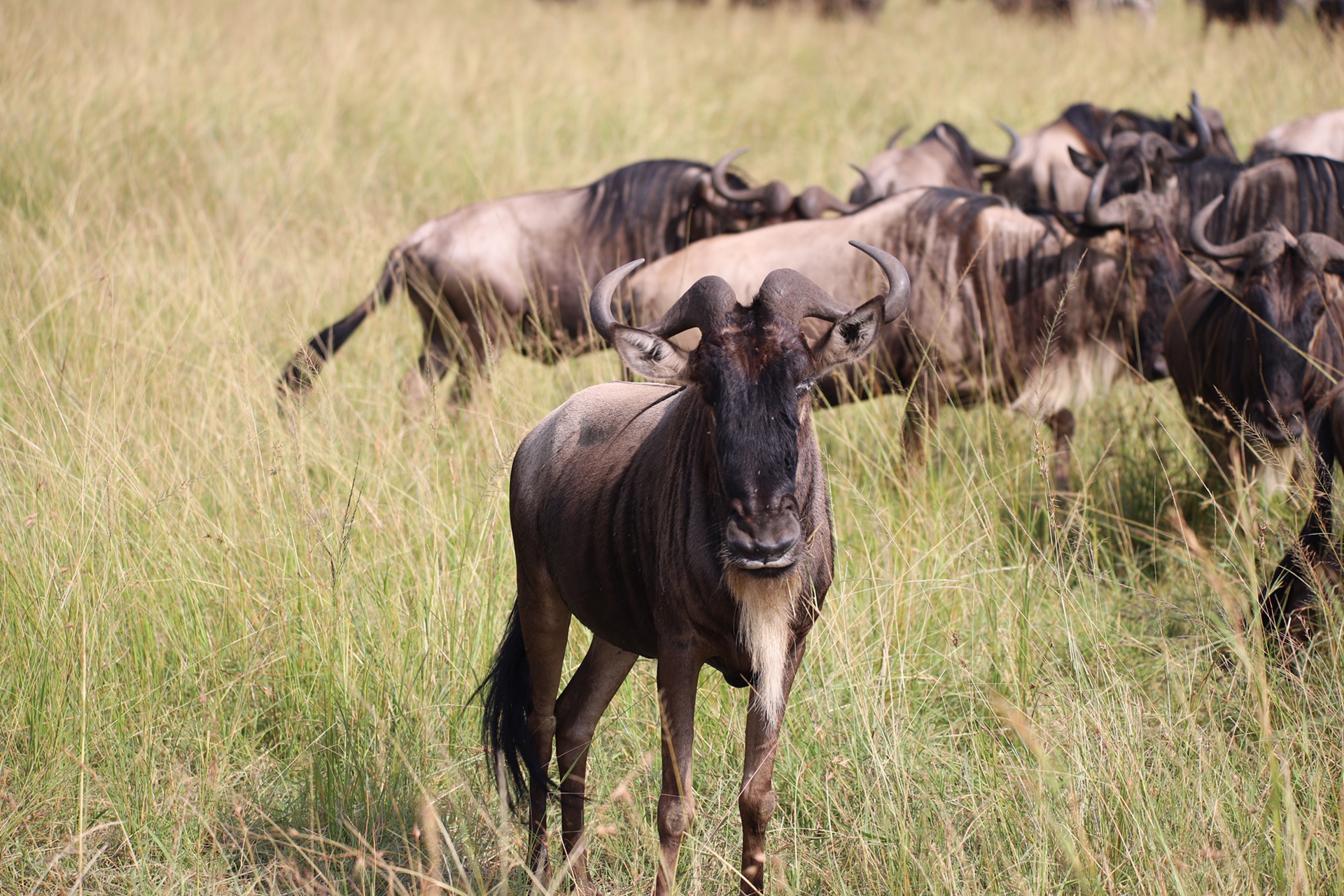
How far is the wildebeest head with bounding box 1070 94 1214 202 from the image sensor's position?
605cm

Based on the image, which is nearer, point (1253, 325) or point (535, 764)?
point (535, 764)

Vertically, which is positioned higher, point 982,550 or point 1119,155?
point 1119,155

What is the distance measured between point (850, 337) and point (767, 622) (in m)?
0.62

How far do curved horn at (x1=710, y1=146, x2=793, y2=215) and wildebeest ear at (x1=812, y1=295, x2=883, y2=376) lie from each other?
4163 millimetres

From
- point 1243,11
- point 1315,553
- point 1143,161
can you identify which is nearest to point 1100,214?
point 1143,161

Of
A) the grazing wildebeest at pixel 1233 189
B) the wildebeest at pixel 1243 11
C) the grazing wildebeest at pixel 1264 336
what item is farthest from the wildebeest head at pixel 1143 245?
the wildebeest at pixel 1243 11

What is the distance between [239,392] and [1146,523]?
11.9ft

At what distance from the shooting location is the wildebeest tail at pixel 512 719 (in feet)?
9.62

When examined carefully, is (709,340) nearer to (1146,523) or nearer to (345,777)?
(345,777)

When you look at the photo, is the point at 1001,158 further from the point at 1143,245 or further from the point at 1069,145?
the point at 1143,245

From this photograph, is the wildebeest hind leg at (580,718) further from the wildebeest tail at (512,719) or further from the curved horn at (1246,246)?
the curved horn at (1246,246)

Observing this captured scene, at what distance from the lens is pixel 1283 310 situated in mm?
4328

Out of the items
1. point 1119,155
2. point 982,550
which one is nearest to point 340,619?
point 982,550

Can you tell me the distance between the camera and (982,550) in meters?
3.88
